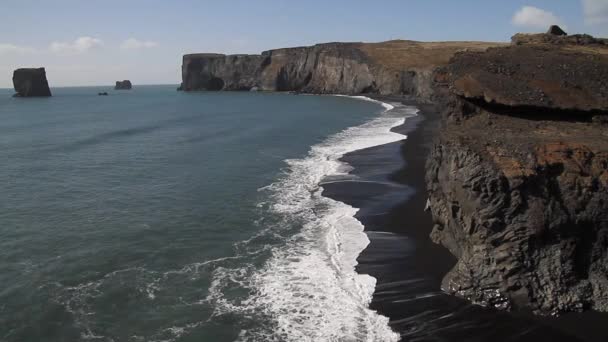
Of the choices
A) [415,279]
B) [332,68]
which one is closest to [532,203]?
[415,279]

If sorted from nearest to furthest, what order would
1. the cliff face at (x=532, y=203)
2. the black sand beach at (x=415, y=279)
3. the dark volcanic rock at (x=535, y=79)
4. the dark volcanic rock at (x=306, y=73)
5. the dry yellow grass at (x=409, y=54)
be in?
the black sand beach at (x=415, y=279) < the cliff face at (x=532, y=203) < the dark volcanic rock at (x=535, y=79) < the dry yellow grass at (x=409, y=54) < the dark volcanic rock at (x=306, y=73)

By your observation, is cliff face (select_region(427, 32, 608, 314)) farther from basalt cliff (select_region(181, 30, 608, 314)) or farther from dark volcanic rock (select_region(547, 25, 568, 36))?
dark volcanic rock (select_region(547, 25, 568, 36))

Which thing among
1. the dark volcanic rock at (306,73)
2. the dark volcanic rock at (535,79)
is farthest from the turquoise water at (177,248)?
the dark volcanic rock at (306,73)

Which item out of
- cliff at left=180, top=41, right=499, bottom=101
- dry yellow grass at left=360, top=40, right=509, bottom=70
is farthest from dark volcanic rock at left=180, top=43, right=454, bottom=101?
dry yellow grass at left=360, top=40, right=509, bottom=70

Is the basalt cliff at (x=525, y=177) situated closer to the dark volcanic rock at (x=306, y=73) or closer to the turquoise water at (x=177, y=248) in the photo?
the turquoise water at (x=177, y=248)

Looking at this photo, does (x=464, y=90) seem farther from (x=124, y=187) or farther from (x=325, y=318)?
(x=124, y=187)

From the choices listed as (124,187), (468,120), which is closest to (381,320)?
(468,120)
